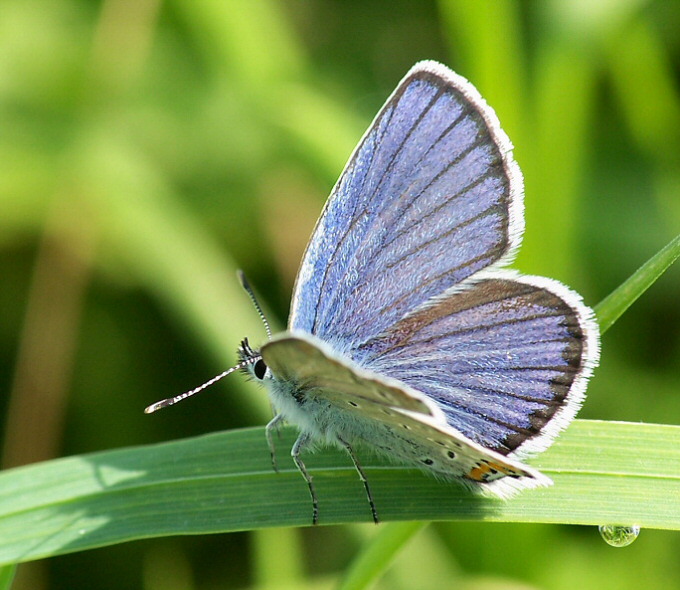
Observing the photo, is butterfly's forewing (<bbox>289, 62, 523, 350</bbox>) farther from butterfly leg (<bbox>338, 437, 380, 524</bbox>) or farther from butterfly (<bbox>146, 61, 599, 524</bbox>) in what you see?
butterfly leg (<bbox>338, 437, 380, 524</bbox>)

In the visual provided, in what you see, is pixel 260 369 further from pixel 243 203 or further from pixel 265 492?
pixel 243 203

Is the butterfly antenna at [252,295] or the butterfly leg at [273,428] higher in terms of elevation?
the butterfly antenna at [252,295]

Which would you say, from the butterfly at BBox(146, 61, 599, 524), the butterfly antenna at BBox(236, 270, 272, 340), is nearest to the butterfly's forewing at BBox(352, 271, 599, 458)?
the butterfly at BBox(146, 61, 599, 524)

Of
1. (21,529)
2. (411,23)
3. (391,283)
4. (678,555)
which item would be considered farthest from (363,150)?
(411,23)

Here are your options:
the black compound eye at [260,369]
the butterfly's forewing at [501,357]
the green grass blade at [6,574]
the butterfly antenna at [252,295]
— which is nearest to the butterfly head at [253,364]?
the black compound eye at [260,369]

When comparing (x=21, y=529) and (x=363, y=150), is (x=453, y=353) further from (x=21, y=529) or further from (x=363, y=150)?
(x=21, y=529)

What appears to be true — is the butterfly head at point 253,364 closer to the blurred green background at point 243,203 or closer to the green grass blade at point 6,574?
the green grass blade at point 6,574
